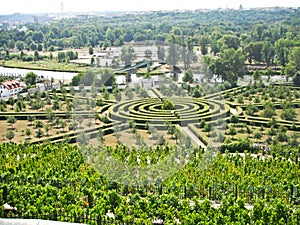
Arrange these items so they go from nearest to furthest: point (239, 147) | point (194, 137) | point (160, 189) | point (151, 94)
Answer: point (160, 189) < point (239, 147) < point (194, 137) < point (151, 94)

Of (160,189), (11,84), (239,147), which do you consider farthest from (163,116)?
(11,84)

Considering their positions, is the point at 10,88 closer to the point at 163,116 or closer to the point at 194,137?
the point at 163,116

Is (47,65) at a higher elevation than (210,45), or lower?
lower

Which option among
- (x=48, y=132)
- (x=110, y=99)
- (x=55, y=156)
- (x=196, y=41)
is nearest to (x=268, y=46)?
(x=196, y=41)

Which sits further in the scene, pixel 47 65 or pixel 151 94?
pixel 47 65

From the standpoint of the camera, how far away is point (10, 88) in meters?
30.5

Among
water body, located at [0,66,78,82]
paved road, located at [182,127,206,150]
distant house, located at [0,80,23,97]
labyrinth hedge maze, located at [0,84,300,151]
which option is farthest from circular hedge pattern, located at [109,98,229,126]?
water body, located at [0,66,78,82]

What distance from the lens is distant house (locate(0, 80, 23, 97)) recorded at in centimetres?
3005

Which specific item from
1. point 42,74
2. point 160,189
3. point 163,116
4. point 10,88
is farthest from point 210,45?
point 160,189

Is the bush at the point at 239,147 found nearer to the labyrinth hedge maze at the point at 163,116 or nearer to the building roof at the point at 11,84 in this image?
the labyrinth hedge maze at the point at 163,116

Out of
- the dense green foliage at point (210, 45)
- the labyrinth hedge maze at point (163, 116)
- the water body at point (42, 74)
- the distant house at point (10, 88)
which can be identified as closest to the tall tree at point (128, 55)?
the dense green foliage at point (210, 45)

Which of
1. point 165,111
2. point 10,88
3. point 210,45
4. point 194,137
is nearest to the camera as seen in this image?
point 194,137

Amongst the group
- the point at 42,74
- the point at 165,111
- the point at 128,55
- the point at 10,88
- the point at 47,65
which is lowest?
the point at 42,74

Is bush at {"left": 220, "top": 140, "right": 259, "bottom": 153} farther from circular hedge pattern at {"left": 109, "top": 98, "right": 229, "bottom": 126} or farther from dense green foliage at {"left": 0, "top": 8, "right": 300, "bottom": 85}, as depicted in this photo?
dense green foliage at {"left": 0, "top": 8, "right": 300, "bottom": 85}
